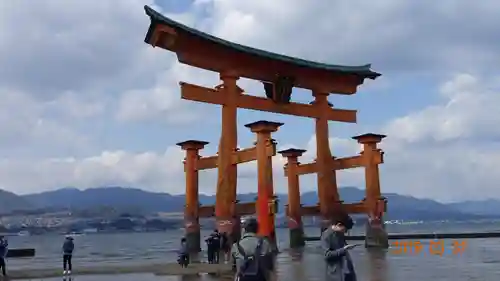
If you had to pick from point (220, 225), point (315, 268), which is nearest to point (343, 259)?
point (315, 268)

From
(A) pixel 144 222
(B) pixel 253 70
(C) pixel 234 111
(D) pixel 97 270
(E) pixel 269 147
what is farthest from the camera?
(A) pixel 144 222

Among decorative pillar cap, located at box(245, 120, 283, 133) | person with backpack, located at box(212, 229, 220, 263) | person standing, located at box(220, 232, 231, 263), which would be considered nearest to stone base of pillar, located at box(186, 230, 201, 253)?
person standing, located at box(220, 232, 231, 263)

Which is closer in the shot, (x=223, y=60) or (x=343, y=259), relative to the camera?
(x=343, y=259)

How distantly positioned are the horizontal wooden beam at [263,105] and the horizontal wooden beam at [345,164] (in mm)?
2233

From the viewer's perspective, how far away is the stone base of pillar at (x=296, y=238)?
31469mm

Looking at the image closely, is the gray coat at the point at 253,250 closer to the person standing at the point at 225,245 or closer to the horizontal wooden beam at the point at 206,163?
the person standing at the point at 225,245

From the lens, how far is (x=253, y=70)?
27.1 metres

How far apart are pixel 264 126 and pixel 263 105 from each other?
15.4 feet

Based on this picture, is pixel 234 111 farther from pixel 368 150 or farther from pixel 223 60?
pixel 368 150

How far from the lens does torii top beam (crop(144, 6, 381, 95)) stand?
23.7 m

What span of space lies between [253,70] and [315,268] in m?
11.3

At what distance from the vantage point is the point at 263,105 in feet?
88.7

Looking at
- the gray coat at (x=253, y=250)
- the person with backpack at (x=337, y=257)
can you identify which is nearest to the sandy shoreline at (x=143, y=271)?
the person with backpack at (x=337, y=257)

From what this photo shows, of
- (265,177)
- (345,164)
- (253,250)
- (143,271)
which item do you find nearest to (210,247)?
(143,271)
